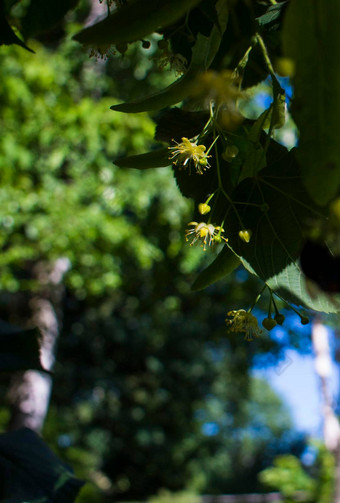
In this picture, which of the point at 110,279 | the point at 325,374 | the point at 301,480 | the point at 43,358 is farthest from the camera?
the point at 301,480

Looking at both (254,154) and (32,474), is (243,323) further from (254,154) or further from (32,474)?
(32,474)

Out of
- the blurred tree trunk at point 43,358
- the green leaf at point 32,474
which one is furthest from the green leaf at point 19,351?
the blurred tree trunk at point 43,358

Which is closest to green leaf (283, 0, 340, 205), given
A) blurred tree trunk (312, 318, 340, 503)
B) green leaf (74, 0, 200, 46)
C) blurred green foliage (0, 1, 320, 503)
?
green leaf (74, 0, 200, 46)

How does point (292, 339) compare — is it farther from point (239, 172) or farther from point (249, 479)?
point (249, 479)

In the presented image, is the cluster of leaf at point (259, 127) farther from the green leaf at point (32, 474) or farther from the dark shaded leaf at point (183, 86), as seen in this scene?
the green leaf at point (32, 474)

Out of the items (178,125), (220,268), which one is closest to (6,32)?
(178,125)

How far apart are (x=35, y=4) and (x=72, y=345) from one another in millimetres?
9983

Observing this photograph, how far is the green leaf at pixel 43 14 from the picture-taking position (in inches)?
25.6

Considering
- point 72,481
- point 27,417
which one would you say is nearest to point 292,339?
point 27,417

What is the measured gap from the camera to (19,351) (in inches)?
32.3

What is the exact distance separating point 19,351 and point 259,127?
527 mm

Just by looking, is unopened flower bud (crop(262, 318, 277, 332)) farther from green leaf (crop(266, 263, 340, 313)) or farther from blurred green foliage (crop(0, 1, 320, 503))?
blurred green foliage (crop(0, 1, 320, 503))

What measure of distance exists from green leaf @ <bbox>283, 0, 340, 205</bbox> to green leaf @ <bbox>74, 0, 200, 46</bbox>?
103 millimetres

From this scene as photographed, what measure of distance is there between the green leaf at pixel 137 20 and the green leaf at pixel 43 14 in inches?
13.9
